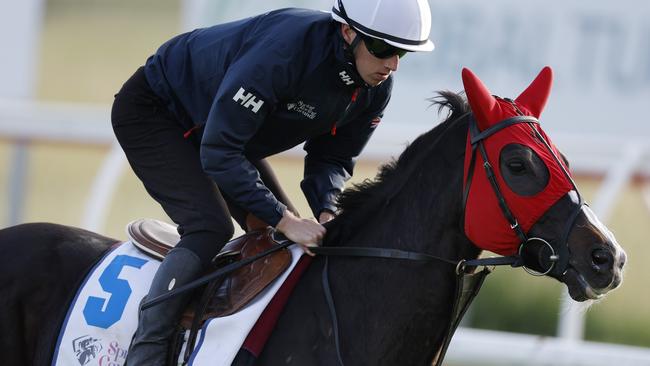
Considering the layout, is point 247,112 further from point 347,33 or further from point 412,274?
point 412,274

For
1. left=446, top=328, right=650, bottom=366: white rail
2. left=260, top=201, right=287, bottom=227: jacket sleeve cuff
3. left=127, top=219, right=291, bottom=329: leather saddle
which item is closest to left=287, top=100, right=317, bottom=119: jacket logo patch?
left=260, top=201, right=287, bottom=227: jacket sleeve cuff

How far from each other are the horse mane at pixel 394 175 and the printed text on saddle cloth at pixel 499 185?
218 mm

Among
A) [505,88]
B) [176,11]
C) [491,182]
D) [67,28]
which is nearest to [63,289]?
[491,182]

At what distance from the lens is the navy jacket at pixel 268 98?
155 inches

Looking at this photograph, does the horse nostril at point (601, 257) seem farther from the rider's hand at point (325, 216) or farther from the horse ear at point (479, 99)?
the rider's hand at point (325, 216)

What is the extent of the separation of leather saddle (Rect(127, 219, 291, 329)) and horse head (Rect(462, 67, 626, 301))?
788mm

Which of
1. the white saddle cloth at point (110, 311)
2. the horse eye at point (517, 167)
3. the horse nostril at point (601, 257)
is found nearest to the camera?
the horse nostril at point (601, 257)

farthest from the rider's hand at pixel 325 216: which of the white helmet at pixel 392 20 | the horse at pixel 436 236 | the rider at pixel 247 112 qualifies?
the white helmet at pixel 392 20

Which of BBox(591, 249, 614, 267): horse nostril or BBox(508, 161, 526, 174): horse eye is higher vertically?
BBox(508, 161, 526, 174): horse eye

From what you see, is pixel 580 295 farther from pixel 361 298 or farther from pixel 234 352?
pixel 234 352

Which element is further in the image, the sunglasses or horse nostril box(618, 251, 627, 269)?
the sunglasses

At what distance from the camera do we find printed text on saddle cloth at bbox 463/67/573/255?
368 cm

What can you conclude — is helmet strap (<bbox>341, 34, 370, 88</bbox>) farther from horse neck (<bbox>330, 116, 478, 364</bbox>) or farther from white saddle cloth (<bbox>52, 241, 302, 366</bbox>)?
white saddle cloth (<bbox>52, 241, 302, 366</bbox>)

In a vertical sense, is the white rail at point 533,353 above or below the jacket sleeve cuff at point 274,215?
below
